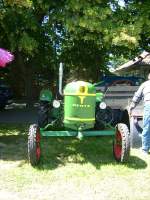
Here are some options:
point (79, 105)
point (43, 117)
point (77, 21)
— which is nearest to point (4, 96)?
point (77, 21)

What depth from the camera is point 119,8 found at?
575 inches

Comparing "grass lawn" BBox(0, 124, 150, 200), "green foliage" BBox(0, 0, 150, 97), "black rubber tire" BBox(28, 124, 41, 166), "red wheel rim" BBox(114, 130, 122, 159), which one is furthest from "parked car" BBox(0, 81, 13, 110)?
"black rubber tire" BBox(28, 124, 41, 166)

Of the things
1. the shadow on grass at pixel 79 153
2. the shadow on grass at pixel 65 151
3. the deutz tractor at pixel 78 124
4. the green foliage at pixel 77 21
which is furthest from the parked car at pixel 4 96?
the deutz tractor at pixel 78 124

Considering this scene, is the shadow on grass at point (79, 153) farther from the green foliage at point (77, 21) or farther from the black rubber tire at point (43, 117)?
the green foliage at point (77, 21)

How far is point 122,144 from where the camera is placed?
30.5ft

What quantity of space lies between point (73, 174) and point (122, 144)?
3.86 ft

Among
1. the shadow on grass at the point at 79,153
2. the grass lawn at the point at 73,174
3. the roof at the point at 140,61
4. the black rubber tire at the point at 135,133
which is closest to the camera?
the grass lawn at the point at 73,174

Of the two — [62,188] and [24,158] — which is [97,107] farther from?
[62,188]

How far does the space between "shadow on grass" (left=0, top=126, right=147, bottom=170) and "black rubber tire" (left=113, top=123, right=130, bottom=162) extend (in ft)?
0.46

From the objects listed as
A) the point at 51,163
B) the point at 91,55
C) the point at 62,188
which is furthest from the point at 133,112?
the point at 91,55

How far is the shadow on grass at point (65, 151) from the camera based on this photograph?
9.59m

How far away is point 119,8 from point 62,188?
7965mm

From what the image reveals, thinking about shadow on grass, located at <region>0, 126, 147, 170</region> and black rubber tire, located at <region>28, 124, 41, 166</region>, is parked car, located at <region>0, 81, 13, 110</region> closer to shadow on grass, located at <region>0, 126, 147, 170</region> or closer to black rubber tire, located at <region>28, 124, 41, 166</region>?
shadow on grass, located at <region>0, 126, 147, 170</region>

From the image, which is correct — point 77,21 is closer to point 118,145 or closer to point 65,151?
point 65,151
